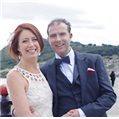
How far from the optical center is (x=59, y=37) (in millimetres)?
2918

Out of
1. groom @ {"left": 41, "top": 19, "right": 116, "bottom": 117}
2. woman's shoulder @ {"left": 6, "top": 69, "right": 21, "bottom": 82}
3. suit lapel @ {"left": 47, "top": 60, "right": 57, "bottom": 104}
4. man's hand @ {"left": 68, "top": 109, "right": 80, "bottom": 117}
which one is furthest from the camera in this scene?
suit lapel @ {"left": 47, "top": 60, "right": 57, "bottom": 104}

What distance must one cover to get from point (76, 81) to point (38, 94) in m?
0.61

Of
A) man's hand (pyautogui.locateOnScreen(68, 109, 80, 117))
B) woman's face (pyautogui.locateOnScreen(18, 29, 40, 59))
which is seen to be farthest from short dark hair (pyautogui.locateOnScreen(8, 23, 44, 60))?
man's hand (pyautogui.locateOnScreen(68, 109, 80, 117))

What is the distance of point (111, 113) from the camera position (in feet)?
24.2

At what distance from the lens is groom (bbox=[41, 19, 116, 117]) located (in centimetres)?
267

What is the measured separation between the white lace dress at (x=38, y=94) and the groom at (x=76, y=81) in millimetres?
95

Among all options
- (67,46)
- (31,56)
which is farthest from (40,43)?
(67,46)

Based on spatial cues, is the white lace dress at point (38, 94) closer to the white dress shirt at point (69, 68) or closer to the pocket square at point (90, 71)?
the white dress shirt at point (69, 68)

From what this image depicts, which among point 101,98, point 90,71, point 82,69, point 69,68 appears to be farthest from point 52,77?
point 101,98

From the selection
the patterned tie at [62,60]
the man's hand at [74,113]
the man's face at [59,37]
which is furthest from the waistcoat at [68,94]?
the man's face at [59,37]

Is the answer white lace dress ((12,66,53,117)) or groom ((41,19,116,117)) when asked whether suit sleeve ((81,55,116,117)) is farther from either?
white lace dress ((12,66,53,117))

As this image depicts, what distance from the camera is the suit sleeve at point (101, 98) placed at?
263 cm

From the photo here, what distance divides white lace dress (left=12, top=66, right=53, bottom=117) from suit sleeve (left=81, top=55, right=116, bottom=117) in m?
0.55

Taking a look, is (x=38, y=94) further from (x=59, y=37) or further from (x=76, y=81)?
(x=59, y=37)
